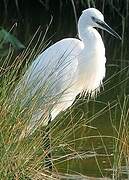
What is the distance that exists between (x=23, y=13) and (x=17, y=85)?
39.6ft

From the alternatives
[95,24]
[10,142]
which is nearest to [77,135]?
[95,24]

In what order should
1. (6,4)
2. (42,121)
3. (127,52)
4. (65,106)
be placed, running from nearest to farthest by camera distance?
(42,121), (65,106), (127,52), (6,4)

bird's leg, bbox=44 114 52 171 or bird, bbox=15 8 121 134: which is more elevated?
bird, bbox=15 8 121 134

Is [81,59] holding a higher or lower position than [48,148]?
higher

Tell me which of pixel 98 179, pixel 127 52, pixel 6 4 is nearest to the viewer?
pixel 98 179

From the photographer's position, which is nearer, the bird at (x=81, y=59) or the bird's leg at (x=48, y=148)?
the bird's leg at (x=48, y=148)

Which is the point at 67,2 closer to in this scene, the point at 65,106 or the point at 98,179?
the point at 65,106

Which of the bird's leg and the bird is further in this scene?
the bird

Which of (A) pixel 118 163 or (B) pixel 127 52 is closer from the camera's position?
(A) pixel 118 163

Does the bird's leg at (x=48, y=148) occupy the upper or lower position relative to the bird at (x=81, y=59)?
lower

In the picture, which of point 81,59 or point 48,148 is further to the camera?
point 81,59

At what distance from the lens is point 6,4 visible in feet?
51.1

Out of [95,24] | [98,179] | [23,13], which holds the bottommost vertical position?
[98,179]

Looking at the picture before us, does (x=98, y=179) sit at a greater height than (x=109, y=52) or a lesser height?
lesser
